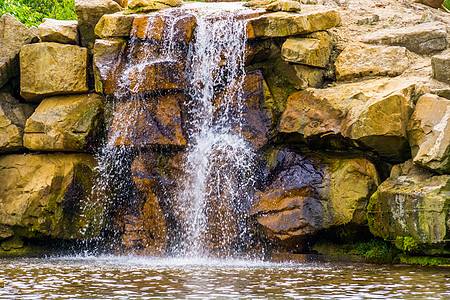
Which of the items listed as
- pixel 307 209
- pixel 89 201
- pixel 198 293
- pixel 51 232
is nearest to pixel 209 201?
pixel 307 209

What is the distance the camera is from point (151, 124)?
36.7 feet

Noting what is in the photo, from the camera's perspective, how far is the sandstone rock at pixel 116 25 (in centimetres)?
1190

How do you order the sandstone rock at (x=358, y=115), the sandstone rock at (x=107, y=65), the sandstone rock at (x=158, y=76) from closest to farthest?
the sandstone rock at (x=358, y=115)
the sandstone rock at (x=158, y=76)
the sandstone rock at (x=107, y=65)

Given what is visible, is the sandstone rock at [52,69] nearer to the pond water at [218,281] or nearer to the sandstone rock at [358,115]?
the pond water at [218,281]

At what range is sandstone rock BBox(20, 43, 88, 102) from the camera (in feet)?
39.8

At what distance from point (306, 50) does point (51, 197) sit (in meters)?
6.07

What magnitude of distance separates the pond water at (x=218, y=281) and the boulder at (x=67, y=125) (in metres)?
3.19

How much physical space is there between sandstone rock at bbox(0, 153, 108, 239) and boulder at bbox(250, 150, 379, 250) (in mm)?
3799

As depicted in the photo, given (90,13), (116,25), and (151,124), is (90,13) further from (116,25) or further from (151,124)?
(151,124)

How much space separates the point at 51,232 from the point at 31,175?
130cm

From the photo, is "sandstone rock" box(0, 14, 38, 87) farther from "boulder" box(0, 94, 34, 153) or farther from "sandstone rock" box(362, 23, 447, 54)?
"sandstone rock" box(362, 23, 447, 54)

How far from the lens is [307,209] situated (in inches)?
394

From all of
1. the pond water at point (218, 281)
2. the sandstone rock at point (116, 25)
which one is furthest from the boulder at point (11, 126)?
the pond water at point (218, 281)

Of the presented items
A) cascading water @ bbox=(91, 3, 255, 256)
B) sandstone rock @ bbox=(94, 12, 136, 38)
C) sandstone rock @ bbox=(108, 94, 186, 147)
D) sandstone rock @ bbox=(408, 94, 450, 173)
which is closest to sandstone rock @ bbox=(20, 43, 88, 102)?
sandstone rock @ bbox=(94, 12, 136, 38)
